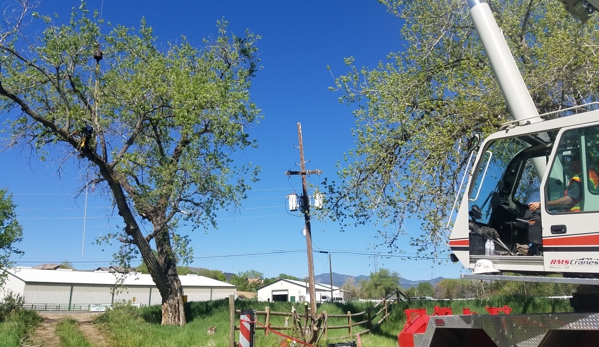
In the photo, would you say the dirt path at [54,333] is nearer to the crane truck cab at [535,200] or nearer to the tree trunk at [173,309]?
the tree trunk at [173,309]

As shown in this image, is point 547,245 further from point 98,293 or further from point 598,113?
point 98,293

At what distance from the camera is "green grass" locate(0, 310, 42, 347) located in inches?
505

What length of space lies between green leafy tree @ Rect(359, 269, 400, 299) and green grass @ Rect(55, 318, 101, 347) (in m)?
65.3

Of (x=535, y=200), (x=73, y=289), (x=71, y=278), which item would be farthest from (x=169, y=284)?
(x=71, y=278)

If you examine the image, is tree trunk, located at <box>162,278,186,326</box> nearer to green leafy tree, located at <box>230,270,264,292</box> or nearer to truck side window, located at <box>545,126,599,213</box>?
truck side window, located at <box>545,126,599,213</box>

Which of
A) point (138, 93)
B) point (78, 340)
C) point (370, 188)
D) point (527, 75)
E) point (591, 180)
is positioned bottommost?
point (78, 340)

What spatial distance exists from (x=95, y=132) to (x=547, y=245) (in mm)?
14068

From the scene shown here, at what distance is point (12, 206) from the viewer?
31.2m

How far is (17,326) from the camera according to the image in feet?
48.2

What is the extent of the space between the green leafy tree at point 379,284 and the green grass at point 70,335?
65.3 meters

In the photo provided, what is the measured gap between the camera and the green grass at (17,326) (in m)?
12.8

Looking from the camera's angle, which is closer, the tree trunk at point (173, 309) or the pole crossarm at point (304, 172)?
the tree trunk at point (173, 309)

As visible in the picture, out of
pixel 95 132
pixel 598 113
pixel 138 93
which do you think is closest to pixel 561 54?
pixel 598 113

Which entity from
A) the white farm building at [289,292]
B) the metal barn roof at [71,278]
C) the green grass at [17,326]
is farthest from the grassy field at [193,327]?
the white farm building at [289,292]
